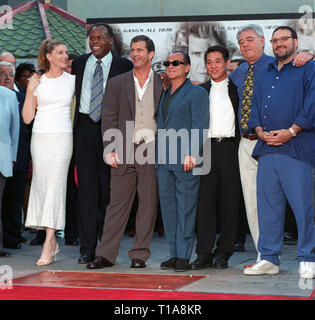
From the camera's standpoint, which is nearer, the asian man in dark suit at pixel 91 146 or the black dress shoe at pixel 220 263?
the black dress shoe at pixel 220 263

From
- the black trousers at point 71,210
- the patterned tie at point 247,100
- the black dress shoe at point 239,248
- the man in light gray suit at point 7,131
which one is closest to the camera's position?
the patterned tie at point 247,100

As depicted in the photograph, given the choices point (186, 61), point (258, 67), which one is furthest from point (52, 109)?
point (258, 67)

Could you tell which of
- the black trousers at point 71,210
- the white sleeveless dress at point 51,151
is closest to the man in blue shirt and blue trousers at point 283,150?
the white sleeveless dress at point 51,151

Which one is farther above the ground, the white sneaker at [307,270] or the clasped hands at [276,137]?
the clasped hands at [276,137]

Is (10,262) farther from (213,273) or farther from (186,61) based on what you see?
(186,61)

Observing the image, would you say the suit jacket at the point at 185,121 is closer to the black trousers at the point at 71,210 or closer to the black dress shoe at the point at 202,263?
the black dress shoe at the point at 202,263

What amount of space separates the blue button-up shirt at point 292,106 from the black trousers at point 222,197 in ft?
1.81

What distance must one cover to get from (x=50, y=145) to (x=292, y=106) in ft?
7.51

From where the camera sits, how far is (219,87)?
22.9ft

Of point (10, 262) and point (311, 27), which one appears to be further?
point (311, 27)

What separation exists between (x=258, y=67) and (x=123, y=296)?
260 centimetres

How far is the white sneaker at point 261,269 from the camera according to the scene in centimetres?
627

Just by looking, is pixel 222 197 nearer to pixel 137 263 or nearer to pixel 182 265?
pixel 182 265

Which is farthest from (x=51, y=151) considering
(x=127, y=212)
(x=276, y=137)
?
(x=276, y=137)
